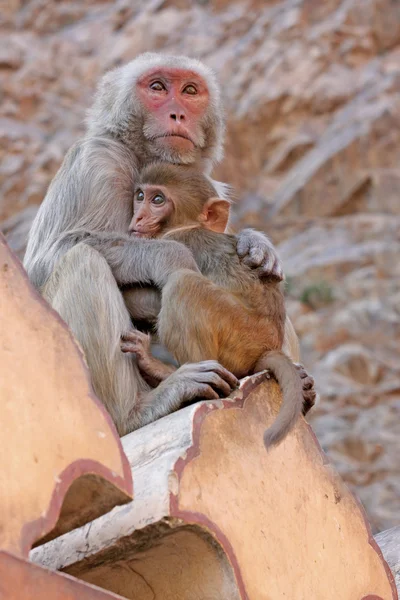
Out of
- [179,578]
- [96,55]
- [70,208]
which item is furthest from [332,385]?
[179,578]

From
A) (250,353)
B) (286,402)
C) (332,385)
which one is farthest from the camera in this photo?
(332,385)

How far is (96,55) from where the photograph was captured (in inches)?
787

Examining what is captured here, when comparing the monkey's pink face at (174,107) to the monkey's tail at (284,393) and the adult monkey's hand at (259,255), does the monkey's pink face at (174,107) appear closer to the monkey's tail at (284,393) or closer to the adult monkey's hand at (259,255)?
the adult monkey's hand at (259,255)

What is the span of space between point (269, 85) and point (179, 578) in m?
14.7

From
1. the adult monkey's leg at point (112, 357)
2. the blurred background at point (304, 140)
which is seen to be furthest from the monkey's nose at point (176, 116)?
the blurred background at point (304, 140)

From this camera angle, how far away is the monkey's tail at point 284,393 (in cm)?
477

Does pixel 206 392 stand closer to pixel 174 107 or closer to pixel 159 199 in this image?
pixel 159 199

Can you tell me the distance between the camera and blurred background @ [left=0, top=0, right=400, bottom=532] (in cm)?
1527

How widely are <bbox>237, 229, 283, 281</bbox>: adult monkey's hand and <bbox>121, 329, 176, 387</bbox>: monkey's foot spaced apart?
1.99 ft

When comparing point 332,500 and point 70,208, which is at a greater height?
point 70,208

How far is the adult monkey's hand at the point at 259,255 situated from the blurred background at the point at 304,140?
8.87 metres

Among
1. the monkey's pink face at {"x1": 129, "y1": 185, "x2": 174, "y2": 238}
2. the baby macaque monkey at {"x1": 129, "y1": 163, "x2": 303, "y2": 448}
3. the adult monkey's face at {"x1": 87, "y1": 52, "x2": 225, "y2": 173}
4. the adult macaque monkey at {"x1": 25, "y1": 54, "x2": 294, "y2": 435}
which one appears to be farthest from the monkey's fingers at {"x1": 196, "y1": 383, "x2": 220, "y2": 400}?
the adult monkey's face at {"x1": 87, "y1": 52, "x2": 225, "y2": 173}

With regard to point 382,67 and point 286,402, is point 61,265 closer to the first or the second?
point 286,402

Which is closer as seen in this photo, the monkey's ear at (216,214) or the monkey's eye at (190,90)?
the monkey's ear at (216,214)
